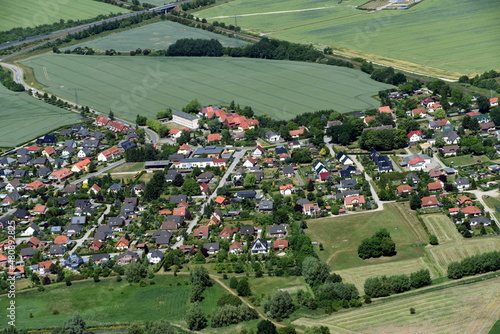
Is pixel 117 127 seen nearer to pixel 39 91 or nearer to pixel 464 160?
pixel 39 91

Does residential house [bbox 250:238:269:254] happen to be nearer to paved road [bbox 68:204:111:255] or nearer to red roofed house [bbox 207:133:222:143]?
paved road [bbox 68:204:111:255]

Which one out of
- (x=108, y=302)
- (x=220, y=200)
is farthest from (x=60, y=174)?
(x=108, y=302)

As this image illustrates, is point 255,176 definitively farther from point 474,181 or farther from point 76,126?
Answer: point 76,126

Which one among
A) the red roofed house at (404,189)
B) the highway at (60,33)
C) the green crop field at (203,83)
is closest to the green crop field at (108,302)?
the red roofed house at (404,189)

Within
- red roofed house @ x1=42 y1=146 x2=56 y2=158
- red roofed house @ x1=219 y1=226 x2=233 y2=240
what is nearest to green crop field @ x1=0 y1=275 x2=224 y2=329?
red roofed house @ x1=219 y1=226 x2=233 y2=240

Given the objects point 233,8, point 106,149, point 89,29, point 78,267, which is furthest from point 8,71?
point 78,267

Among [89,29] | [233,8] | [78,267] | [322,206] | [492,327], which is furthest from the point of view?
[233,8]
